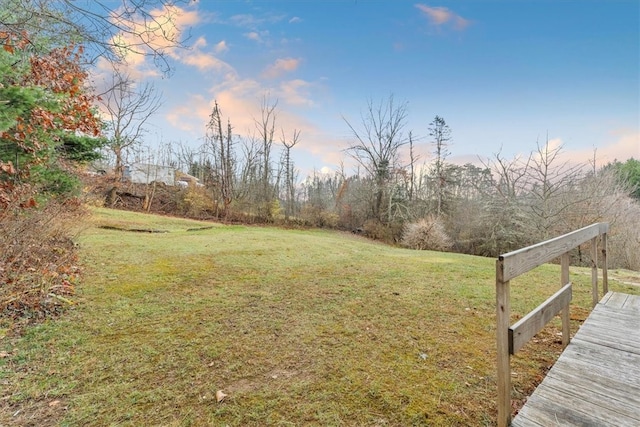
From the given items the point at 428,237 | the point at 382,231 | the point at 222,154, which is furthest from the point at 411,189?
the point at 222,154

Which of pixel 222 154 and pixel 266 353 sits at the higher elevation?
pixel 222 154

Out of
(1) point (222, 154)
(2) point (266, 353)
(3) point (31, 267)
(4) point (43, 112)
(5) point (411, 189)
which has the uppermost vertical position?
(1) point (222, 154)

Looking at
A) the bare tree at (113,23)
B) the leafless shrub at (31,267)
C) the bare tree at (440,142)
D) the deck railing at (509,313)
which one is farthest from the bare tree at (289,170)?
the deck railing at (509,313)

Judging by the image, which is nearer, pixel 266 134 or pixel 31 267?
pixel 31 267

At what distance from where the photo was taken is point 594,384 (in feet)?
5.45

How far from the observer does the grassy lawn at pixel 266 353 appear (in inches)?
65.0

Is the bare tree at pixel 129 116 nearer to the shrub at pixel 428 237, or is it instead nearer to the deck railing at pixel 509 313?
the shrub at pixel 428 237

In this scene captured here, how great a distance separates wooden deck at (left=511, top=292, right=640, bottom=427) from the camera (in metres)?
1.39

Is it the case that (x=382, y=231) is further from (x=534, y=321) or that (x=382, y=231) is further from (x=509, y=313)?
(x=509, y=313)

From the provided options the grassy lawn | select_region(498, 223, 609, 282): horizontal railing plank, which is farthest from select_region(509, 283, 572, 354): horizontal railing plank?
the grassy lawn

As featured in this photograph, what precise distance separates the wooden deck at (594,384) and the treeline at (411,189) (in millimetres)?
11669

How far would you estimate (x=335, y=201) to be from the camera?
21688 millimetres

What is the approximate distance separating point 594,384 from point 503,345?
2.80 ft

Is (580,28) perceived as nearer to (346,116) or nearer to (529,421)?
(529,421)
